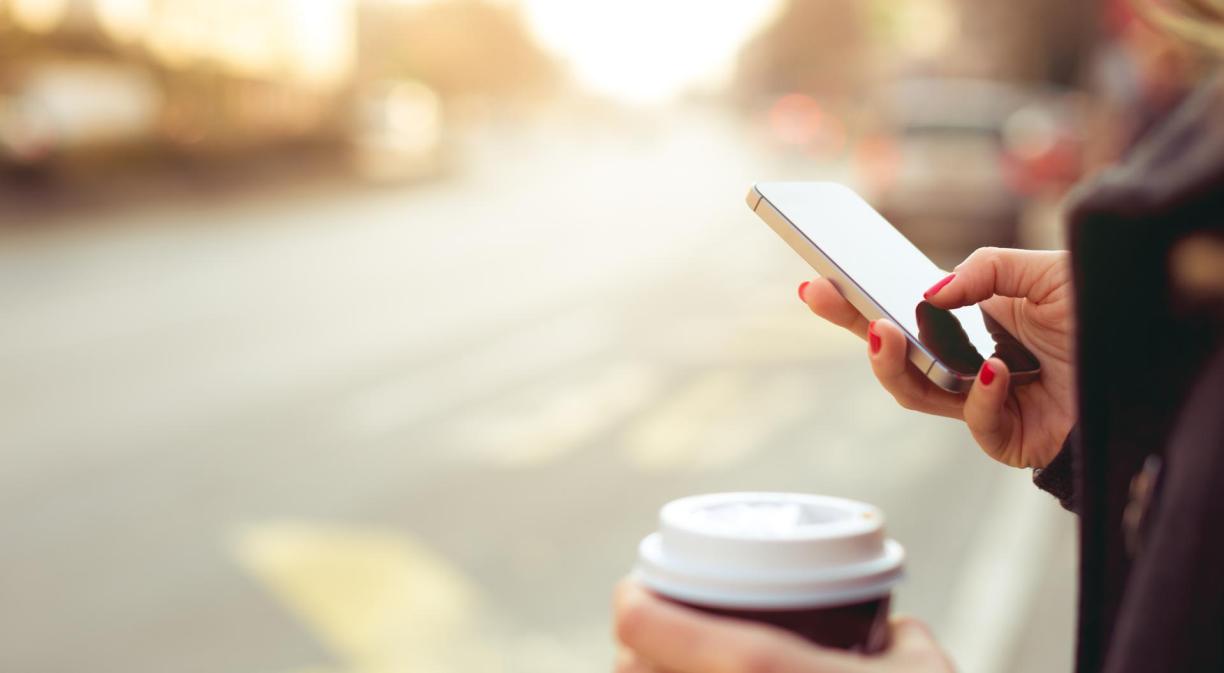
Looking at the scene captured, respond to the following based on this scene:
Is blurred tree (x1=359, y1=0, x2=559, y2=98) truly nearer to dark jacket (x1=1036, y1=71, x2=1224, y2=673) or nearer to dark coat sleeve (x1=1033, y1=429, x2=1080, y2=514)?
dark coat sleeve (x1=1033, y1=429, x2=1080, y2=514)

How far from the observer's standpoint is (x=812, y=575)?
105cm

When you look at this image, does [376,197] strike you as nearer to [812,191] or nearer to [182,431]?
[182,431]

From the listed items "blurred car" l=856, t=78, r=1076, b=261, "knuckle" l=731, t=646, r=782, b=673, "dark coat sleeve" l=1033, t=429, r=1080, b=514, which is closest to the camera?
"knuckle" l=731, t=646, r=782, b=673

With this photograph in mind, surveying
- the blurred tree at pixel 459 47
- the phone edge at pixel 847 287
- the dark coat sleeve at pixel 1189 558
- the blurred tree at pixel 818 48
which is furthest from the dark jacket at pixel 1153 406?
the blurred tree at pixel 818 48

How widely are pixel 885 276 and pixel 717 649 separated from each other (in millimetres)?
610

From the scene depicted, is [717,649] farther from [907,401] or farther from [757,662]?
[907,401]

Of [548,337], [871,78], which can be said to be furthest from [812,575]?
[871,78]

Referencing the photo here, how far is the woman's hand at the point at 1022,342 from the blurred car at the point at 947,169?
12.0 m

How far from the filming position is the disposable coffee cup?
3.41 ft

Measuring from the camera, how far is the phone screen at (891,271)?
56.5 inches

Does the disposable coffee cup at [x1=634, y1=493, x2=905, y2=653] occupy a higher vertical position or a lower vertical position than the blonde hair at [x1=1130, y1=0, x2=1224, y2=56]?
lower

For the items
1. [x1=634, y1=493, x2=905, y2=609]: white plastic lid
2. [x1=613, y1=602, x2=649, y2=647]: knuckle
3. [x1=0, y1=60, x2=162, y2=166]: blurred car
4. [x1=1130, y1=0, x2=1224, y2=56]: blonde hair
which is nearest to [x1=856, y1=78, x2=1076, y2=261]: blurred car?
[x1=0, y1=60, x2=162, y2=166]: blurred car

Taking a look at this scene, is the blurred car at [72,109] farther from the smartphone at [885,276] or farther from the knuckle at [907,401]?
the knuckle at [907,401]

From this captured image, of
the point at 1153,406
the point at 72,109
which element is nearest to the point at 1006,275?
the point at 1153,406
